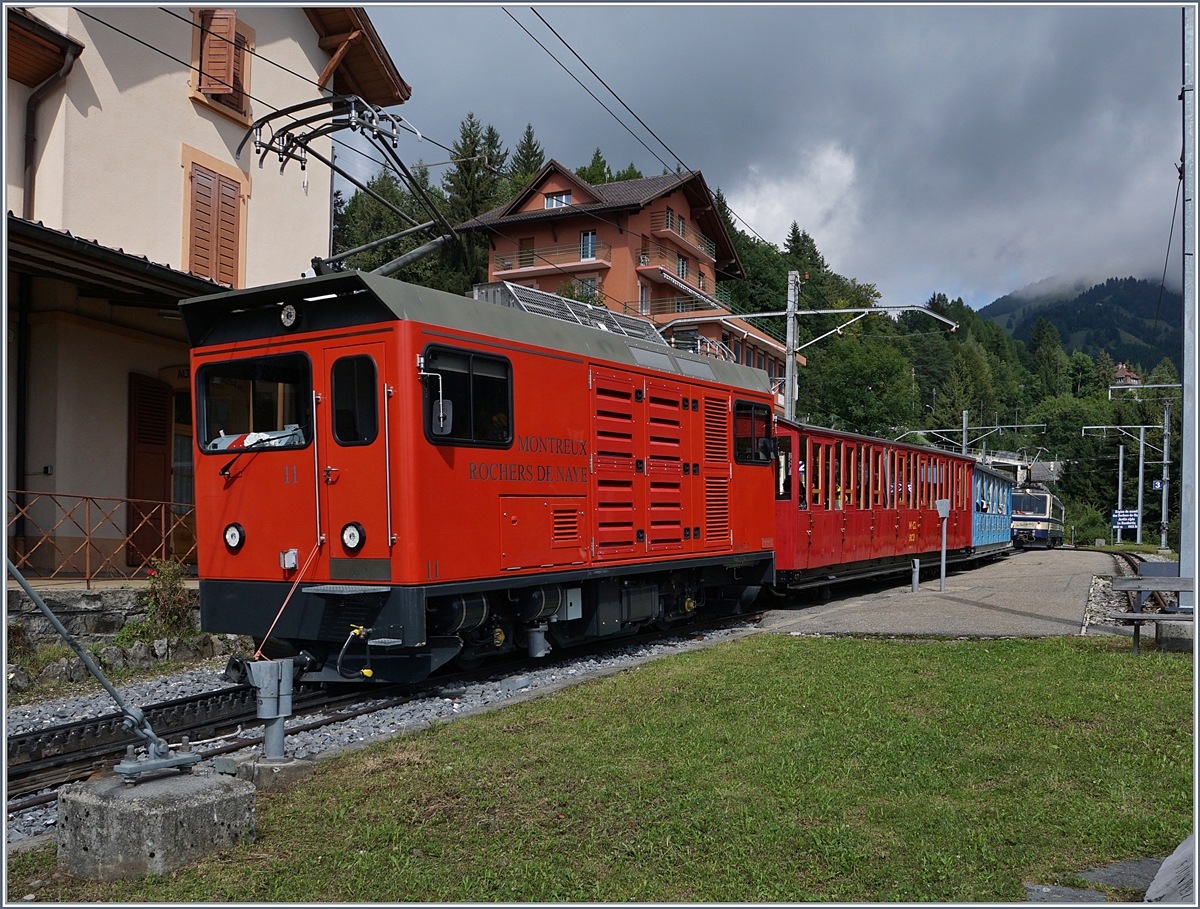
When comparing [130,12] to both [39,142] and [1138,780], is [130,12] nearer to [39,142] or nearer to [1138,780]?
[39,142]

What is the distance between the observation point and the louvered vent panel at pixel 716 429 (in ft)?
43.6

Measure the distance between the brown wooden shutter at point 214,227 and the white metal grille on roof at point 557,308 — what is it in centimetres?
752

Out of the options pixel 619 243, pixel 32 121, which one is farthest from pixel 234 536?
pixel 619 243

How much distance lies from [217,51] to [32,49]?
3.91 m

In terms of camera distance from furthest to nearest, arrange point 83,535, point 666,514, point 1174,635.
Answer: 1. point 83,535
2. point 666,514
3. point 1174,635

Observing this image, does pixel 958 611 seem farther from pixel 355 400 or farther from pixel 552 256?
pixel 552 256

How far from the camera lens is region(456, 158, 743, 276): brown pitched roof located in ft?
153

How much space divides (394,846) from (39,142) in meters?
13.2

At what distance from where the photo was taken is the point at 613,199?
1913 inches

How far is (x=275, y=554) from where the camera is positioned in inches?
354

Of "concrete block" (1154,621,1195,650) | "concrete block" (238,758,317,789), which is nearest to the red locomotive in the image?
"concrete block" (238,758,317,789)

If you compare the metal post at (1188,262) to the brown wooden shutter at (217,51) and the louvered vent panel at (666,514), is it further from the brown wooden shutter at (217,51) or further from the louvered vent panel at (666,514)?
the brown wooden shutter at (217,51)

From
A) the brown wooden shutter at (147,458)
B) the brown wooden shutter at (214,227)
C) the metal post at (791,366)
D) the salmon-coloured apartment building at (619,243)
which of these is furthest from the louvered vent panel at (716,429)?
the salmon-coloured apartment building at (619,243)

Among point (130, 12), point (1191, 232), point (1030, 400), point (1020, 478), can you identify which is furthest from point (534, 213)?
point (1030, 400)
